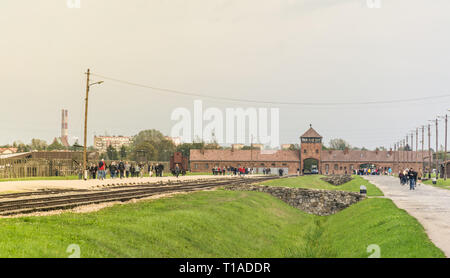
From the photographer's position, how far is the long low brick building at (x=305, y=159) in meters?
140

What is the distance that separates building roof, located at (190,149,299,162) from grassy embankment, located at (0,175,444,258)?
10822 cm

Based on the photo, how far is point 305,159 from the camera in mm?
144625

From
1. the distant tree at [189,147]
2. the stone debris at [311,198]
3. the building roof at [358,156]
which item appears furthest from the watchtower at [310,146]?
the stone debris at [311,198]

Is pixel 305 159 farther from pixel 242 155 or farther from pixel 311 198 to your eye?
pixel 311 198

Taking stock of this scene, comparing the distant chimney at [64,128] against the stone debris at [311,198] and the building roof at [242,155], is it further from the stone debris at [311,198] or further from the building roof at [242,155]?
the stone debris at [311,198]

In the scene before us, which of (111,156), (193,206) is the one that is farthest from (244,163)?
(193,206)

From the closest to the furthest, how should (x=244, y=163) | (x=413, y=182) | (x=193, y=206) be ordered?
(x=193, y=206) → (x=413, y=182) → (x=244, y=163)

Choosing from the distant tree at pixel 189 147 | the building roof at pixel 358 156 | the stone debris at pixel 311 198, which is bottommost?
the stone debris at pixel 311 198

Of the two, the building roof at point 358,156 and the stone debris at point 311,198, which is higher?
the building roof at point 358,156

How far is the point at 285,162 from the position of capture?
14038 centimetres

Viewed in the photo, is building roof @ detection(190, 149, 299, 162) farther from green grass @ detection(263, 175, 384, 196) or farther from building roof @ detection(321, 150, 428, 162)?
green grass @ detection(263, 175, 384, 196)

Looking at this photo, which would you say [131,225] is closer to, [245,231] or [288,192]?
[245,231]
